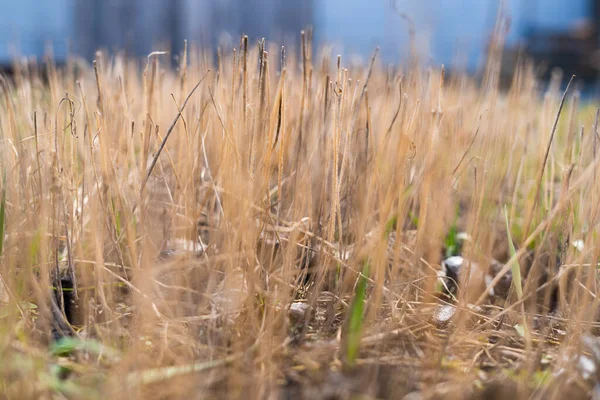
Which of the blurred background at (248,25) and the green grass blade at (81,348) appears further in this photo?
the blurred background at (248,25)

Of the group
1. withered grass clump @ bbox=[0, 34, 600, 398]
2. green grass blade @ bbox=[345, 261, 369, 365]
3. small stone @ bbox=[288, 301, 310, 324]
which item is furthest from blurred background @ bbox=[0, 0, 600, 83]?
green grass blade @ bbox=[345, 261, 369, 365]

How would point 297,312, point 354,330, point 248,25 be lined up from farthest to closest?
1. point 248,25
2. point 297,312
3. point 354,330

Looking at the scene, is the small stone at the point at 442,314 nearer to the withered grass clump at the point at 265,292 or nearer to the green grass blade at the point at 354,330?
the withered grass clump at the point at 265,292

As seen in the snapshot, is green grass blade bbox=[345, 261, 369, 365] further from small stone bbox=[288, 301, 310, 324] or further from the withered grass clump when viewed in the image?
small stone bbox=[288, 301, 310, 324]

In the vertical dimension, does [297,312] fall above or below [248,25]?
below

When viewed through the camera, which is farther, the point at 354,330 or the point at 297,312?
the point at 297,312

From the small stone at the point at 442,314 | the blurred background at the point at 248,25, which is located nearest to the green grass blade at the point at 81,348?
the small stone at the point at 442,314

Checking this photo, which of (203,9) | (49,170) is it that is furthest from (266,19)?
(49,170)

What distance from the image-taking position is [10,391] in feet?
2.14

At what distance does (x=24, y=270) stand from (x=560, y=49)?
6.95 meters

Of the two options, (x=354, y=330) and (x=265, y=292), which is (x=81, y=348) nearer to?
(x=265, y=292)

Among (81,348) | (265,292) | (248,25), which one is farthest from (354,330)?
(248,25)

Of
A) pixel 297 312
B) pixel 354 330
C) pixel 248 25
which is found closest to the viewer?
pixel 354 330

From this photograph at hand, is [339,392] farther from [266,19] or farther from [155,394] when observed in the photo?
[266,19]
